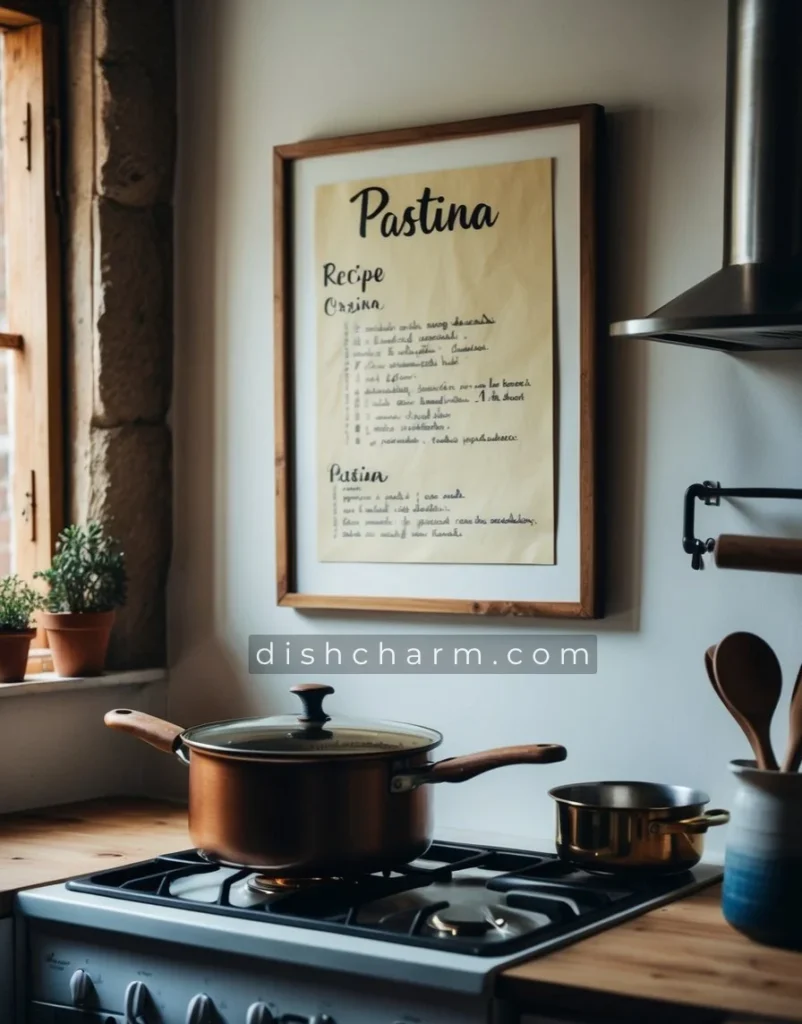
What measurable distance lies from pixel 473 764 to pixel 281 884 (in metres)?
0.31

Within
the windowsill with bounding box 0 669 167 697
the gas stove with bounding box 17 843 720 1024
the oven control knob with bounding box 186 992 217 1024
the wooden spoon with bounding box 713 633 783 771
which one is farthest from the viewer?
the windowsill with bounding box 0 669 167 697

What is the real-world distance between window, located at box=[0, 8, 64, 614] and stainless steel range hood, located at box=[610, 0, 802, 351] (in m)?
1.18

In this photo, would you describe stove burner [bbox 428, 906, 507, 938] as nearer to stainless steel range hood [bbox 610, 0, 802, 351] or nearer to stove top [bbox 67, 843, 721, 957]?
stove top [bbox 67, 843, 721, 957]

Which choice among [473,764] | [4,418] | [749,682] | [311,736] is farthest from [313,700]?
[4,418]

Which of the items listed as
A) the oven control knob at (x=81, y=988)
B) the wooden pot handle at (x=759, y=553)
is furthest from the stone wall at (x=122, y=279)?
the wooden pot handle at (x=759, y=553)

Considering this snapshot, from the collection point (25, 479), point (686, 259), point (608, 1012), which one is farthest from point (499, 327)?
point (608, 1012)

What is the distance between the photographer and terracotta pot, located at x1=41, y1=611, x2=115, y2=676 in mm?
2469

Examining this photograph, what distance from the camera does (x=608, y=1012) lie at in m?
1.49

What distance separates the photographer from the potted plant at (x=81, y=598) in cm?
246

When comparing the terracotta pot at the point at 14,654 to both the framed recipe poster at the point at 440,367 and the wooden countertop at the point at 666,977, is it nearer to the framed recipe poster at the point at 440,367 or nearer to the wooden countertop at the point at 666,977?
Answer: the framed recipe poster at the point at 440,367

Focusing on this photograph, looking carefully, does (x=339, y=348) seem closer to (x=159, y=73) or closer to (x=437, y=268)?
(x=437, y=268)

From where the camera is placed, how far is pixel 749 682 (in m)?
1.87

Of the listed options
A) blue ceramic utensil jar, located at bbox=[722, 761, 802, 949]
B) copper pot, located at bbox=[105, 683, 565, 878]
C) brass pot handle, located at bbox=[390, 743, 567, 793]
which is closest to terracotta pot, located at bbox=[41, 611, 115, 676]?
copper pot, located at bbox=[105, 683, 565, 878]

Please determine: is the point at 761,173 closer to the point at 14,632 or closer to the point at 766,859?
the point at 766,859
